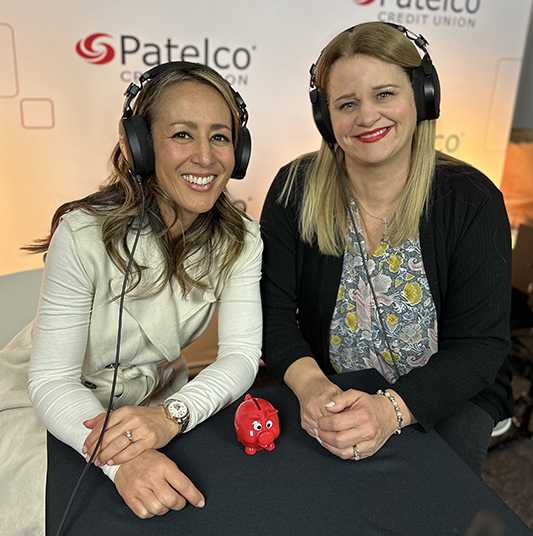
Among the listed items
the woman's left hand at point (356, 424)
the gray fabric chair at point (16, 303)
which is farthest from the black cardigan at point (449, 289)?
the gray fabric chair at point (16, 303)

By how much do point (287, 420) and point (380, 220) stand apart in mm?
616

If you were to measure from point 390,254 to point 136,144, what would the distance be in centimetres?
67

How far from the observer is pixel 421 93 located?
1198mm

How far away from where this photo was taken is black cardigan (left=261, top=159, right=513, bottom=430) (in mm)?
1172

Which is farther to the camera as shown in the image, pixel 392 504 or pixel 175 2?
pixel 175 2

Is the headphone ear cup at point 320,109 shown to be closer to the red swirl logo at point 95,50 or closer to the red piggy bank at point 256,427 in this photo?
the red piggy bank at point 256,427

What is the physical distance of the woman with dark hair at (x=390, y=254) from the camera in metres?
1.18

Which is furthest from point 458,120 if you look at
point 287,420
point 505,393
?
point 287,420

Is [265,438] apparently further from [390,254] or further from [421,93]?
[421,93]

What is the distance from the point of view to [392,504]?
0.77 metres

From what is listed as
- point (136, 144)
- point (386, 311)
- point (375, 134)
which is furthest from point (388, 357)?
point (136, 144)

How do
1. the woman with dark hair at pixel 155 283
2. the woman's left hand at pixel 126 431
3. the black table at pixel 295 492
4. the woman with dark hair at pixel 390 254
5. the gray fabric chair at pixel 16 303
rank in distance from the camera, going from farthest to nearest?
the gray fabric chair at pixel 16 303 → the woman with dark hair at pixel 390 254 → the woman with dark hair at pixel 155 283 → the woman's left hand at pixel 126 431 → the black table at pixel 295 492

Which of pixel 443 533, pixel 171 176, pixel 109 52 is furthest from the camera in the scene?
pixel 109 52

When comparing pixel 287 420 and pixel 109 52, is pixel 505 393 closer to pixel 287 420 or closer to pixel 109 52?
pixel 287 420
